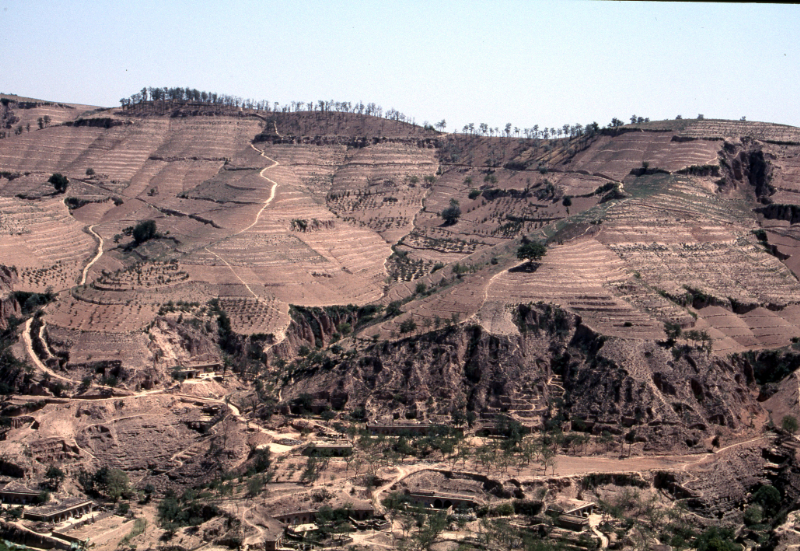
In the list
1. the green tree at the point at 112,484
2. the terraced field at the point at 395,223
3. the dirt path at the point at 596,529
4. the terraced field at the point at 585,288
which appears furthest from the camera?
the terraced field at the point at 395,223

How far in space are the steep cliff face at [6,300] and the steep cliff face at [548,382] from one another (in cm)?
2804

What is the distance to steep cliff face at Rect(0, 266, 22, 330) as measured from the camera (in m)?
79.1

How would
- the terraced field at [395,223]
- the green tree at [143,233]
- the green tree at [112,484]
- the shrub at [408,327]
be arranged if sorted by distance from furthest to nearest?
the green tree at [143,233]
the terraced field at [395,223]
the shrub at [408,327]
the green tree at [112,484]

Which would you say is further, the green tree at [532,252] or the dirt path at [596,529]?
the green tree at [532,252]

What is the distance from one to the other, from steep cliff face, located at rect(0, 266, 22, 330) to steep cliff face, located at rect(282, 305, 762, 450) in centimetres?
2804

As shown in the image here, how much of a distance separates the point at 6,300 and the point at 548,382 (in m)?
44.8

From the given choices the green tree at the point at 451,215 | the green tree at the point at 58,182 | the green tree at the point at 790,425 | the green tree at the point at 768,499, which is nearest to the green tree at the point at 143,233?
the green tree at the point at 58,182

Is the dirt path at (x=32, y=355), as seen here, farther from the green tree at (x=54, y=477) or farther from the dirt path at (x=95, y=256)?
the dirt path at (x=95, y=256)

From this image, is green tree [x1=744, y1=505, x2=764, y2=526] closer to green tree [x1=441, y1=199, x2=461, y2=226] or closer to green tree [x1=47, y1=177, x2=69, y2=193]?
green tree [x1=441, y1=199, x2=461, y2=226]

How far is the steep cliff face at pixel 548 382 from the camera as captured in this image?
57.3 meters

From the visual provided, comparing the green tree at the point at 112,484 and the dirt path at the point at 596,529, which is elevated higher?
the dirt path at the point at 596,529

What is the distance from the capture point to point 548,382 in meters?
62.1

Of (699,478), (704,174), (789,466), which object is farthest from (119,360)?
(704,174)

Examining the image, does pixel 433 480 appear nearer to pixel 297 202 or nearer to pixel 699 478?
pixel 699 478
